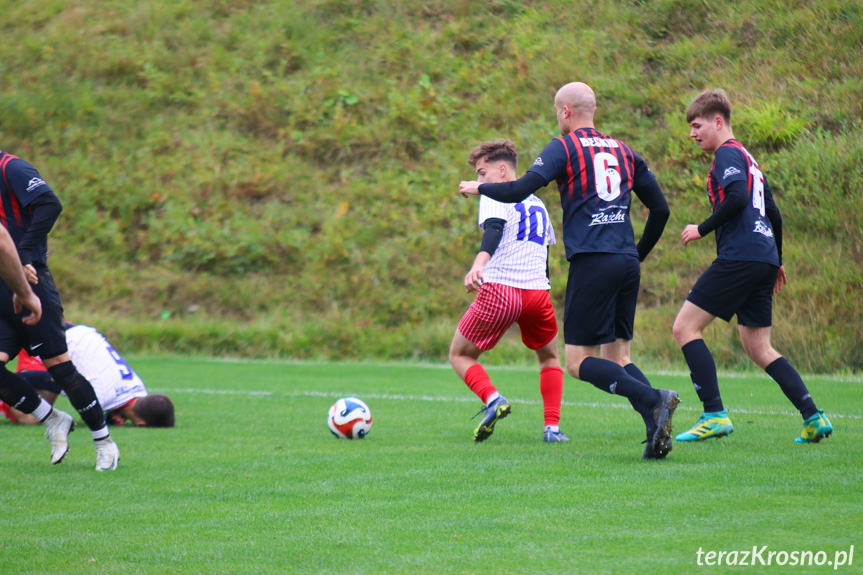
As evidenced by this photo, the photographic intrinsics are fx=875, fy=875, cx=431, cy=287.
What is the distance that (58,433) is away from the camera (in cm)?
523

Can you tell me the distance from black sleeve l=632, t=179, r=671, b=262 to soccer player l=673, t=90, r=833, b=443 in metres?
0.18

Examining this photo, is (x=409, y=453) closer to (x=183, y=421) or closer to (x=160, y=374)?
(x=183, y=421)

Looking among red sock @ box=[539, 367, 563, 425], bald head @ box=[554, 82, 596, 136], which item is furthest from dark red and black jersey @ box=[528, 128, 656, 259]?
red sock @ box=[539, 367, 563, 425]

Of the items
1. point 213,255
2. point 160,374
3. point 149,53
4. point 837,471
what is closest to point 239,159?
point 213,255

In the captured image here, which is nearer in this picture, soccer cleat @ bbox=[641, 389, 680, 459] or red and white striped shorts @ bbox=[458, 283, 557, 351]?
soccer cleat @ bbox=[641, 389, 680, 459]

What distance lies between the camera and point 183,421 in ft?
24.0

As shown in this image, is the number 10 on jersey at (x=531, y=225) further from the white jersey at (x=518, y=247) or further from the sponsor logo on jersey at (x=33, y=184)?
the sponsor logo on jersey at (x=33, y=184)

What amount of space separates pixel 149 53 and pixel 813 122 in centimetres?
1336

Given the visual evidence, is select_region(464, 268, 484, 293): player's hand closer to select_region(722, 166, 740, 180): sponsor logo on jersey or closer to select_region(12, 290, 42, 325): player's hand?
select_region(722, 166, 740, 180): sponsor logo on jersey

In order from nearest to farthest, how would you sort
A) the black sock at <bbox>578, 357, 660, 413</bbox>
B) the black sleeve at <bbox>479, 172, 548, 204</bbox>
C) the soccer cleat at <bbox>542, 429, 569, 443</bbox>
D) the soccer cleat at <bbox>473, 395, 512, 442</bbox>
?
the black sock at <bbox>578, 357, 660, 413</bbox>
the black sleeve at <bbox>479, 172, 548, 204</bbox>
the soccer cleat at <bbox>473, 395, 512, 442</bbox>
the soccer cleat at <bbox>542, 429, 569, 443</bbox>

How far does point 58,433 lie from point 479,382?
8.73 feet

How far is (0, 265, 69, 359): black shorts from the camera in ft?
16.4

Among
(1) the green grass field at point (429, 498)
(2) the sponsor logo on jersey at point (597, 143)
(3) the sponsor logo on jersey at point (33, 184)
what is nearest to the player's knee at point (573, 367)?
(1) the green grass field at point (429, 498)

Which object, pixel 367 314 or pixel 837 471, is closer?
pixel 837 471
